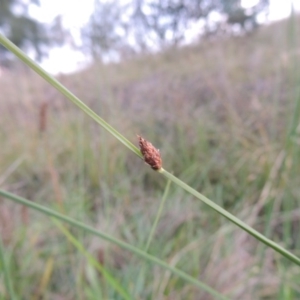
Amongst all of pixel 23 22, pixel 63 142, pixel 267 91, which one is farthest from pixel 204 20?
pixel 23 22

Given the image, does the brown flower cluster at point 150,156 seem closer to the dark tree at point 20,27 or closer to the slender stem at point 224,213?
the slender stem at point 224,213

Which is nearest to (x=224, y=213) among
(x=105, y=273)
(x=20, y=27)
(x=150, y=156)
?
(x=150, y=156)

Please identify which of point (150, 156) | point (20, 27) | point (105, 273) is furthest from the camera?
point (20, 27)

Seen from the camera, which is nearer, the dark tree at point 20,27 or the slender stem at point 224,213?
the slender stem at point 224,213

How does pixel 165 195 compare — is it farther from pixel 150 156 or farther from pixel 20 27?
pixel 20 27

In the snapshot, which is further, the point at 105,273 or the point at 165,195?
the point at 105,273

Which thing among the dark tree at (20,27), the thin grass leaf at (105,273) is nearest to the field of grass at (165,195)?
the thin grass leaf at (105,273)

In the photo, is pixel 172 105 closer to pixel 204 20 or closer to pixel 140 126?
pixel 140 126

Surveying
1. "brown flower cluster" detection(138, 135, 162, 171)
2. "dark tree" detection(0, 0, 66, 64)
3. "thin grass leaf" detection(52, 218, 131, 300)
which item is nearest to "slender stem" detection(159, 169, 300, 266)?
"brown flower cluster" detection(138, 135, 162, 171)
